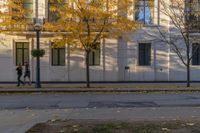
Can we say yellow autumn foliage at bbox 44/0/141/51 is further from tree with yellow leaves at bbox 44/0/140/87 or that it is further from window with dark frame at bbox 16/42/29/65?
window with dark frame at bbox 16/42/29/65

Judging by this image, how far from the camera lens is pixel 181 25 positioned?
1479 inches

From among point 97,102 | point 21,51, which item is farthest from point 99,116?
point 21,51

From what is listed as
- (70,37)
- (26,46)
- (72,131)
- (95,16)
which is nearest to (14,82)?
(26,46)

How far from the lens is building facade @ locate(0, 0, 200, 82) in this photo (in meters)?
40.1

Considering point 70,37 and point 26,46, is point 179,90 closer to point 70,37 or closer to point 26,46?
point 70,37

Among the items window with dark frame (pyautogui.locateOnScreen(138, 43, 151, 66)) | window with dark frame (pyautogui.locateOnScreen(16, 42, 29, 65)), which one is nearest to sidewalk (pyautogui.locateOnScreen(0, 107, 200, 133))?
window with dark frame (pyautogui.locateOnScreen(16, 42, 29, 65))

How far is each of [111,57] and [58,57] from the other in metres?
4.55

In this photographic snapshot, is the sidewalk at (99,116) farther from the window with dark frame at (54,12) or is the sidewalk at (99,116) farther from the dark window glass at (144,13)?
the dark window glass at (144,13)

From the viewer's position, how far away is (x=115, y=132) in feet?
33.3

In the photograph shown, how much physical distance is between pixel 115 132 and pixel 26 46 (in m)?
31.2

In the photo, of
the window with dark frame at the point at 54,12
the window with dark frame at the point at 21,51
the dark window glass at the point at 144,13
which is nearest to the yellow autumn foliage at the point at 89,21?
the window with dark frame at the point at 54,12

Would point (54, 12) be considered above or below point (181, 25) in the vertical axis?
above

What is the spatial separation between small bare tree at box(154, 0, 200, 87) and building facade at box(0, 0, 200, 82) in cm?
74

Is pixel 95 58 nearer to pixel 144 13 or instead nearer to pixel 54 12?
pixel 54 12
